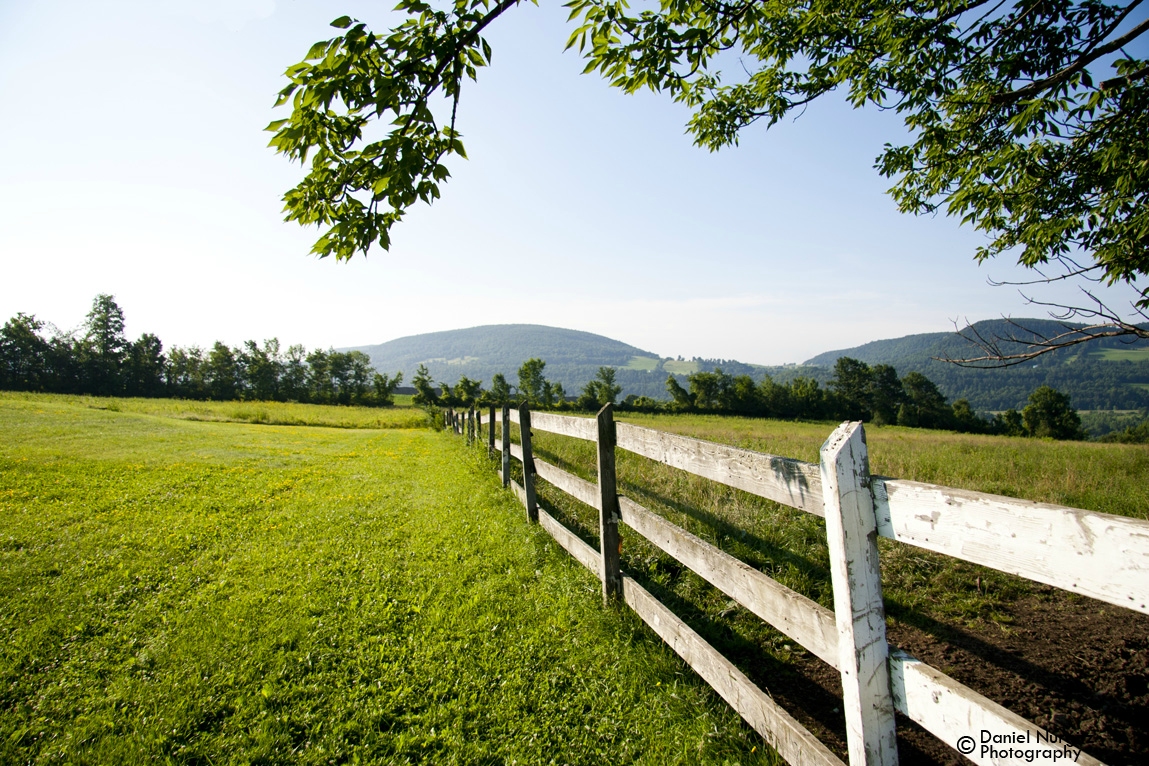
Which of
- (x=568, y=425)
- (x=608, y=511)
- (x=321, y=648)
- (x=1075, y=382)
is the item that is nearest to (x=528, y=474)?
(x=568, y=425)

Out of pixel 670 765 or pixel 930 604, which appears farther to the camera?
pixel 930 604

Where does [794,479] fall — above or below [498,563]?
above

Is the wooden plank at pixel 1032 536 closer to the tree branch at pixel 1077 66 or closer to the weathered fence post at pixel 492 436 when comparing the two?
the tree branch at pixel 1077 66

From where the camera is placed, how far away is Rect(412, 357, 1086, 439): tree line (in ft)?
185

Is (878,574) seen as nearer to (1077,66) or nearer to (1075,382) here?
(1077,66)

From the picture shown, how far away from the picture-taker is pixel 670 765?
247 centimetres

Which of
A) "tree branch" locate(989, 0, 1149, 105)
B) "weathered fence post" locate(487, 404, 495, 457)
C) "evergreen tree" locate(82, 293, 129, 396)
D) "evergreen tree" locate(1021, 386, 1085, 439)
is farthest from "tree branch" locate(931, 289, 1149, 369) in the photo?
"evergreen tree" locate(82, 293, 129, 396)

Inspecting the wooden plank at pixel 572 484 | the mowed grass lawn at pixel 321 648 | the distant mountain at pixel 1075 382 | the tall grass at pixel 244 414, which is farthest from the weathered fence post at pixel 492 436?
the distant mountain at pixel 1075 382

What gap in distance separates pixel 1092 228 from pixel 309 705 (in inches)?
329

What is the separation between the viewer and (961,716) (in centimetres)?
141

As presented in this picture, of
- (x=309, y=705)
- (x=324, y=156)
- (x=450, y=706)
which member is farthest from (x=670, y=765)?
(x=324, y=156)

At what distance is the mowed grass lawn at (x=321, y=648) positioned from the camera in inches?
107

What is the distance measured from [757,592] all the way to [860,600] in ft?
2.69

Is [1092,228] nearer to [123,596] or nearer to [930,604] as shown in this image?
[930,604]
